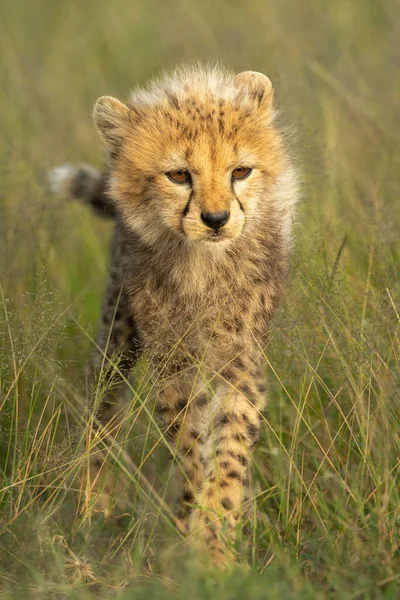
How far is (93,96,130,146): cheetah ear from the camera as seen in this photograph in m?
3.46

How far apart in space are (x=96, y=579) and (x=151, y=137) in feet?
4.60

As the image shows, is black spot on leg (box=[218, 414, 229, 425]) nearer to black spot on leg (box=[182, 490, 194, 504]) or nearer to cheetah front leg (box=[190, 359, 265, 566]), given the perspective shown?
cheetah front leg (box=[190, 359, 265, 566])

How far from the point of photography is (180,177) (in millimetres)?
3178

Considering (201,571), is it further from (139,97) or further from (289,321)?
(139,97)

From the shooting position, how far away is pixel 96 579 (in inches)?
108

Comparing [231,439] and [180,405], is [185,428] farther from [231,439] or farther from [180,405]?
[231,439]

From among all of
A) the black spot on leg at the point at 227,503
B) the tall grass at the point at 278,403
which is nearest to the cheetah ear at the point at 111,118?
the tall grass at the point at 278,403

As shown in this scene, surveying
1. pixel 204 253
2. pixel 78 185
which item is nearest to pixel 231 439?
pixel 204 253

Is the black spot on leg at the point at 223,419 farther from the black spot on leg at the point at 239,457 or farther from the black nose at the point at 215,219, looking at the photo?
the black nose at the point at 215,219

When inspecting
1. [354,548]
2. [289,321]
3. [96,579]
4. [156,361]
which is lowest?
[96,579]

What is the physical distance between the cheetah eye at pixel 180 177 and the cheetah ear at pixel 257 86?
18.1 inches

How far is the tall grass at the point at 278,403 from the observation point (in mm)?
2732

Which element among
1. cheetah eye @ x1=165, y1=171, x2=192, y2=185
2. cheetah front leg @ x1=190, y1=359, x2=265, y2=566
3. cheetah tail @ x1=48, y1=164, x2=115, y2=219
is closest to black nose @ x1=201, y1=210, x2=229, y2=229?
cheetah eye @ x1=165, y1=171, x2=192, y2=185

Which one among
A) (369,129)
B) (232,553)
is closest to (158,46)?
(369,129)
